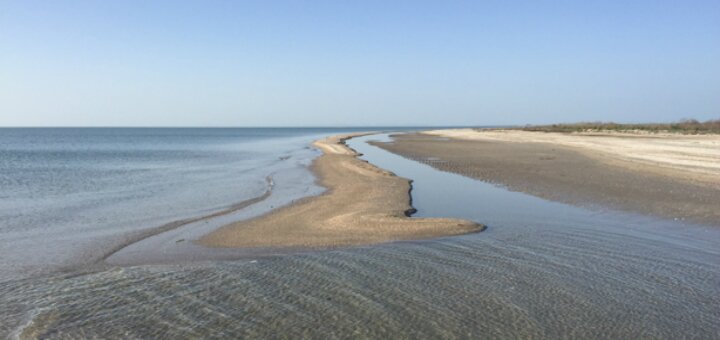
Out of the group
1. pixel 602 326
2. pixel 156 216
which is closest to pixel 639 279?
pixel 602 326

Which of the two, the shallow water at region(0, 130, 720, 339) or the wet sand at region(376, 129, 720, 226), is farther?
the wet sand at region(376, 129, 720, 226)

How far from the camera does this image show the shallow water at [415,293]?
634cm

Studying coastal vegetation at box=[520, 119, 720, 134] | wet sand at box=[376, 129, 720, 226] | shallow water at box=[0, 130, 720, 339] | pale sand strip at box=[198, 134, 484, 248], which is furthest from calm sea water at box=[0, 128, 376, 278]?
coastal vegetation at box=[520, 119, 720, 134]

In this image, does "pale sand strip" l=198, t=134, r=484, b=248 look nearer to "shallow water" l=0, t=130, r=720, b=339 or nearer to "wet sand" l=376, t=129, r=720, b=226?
"shallow water" l=0, t=130, r=720, b=339

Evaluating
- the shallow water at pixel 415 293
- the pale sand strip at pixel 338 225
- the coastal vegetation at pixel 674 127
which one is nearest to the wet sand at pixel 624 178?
the shallow water at pixel 415 293

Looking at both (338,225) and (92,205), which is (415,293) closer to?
(338,225)

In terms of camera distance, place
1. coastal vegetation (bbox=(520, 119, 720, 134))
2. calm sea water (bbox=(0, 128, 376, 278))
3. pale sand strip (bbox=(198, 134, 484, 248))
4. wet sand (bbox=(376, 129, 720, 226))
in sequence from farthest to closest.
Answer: coastal vegetation (bbox=(520, 119, 720, 134)) < wet sand (bbox=(376, 129, 720, 226)) < pale sand strip (bbox=(198, 134, 484, 248)) < calm sea water (bbox=(0, 128, 376, 278))

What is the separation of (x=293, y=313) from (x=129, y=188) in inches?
711

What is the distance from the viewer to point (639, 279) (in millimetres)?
8289

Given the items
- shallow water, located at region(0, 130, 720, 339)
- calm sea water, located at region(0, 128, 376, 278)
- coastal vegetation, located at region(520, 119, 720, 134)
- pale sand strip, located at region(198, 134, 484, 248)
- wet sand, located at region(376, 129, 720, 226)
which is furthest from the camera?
coastal vegetation, located at region(520, 119, 720, 134)

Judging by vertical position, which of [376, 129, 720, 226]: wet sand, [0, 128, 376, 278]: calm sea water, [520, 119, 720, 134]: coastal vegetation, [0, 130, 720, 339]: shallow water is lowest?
[0, 128, 376, 278]: calm sea water

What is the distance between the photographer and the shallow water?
20.8ft

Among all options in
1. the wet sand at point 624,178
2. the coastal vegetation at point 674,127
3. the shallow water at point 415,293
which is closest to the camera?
the shallow water at point 415,293

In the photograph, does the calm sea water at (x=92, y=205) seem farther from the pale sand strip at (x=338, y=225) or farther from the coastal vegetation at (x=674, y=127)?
the coastal vegetation at (x=674, y=127)
